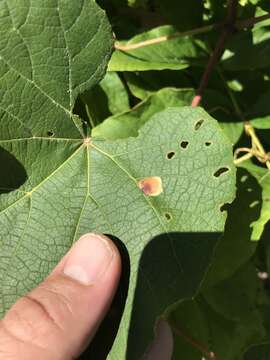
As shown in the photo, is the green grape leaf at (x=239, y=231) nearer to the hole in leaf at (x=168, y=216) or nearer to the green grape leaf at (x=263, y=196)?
the green grape leaf at (x=263, y=196)

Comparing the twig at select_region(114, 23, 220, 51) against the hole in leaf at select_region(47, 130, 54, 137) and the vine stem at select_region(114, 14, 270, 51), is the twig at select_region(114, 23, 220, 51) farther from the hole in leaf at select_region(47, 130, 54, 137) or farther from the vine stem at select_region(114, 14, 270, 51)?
the hole in leaf at select_region(47, 130, 54, 137)

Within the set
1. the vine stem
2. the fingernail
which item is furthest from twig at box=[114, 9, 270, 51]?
the fingernail

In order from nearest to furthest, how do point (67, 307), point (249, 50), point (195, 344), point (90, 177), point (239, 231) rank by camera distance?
1. point (67, 307)
2. point (90, 177)
3. point (239, 231)
4. point (249, 50)
5. point (195, 344)

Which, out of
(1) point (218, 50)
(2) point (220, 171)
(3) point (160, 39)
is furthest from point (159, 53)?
(2) point (220, 171)

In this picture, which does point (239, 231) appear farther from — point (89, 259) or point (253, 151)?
point (89, 259)

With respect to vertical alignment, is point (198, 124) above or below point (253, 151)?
above

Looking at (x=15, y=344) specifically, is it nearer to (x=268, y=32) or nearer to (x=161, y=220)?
(x=161, y=220)

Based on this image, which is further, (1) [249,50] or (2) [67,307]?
A: (1) [249,50]

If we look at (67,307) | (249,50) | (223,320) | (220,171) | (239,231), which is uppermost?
(249,50)
